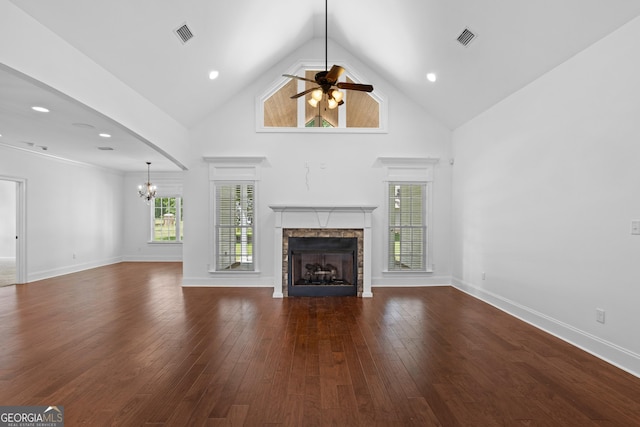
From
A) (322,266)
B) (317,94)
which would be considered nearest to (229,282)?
(322,266)

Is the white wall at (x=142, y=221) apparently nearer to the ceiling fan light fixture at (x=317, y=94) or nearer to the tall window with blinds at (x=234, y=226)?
the tall window with blinds at (x=234, y=226)

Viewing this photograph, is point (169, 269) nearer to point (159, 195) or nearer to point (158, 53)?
point (159, 195)

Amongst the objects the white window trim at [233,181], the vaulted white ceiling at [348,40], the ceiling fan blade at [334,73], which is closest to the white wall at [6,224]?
the white window trim at [233,181]

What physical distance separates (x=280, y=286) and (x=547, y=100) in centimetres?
456

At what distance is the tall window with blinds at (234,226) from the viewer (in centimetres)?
618

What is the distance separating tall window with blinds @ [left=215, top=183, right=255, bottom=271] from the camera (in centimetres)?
618

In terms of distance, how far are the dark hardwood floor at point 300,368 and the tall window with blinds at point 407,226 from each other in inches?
60.5

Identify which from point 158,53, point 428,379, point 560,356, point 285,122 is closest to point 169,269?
point 285,122

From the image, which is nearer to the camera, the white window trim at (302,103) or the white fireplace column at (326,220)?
the white fireplace column at (326,220)

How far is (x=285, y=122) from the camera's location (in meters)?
6.25

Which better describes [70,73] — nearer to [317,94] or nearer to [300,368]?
[317,94]

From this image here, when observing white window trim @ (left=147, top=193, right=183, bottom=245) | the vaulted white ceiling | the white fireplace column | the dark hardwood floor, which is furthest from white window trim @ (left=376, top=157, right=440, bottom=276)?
white window trim @ (left=147, top=193, right=183, bottom=245)

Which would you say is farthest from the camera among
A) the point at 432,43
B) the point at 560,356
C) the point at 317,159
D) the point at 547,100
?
the point at 317,159

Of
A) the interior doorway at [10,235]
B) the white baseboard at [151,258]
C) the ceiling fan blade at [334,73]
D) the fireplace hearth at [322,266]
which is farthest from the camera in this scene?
the white baseboard at [151,258]
